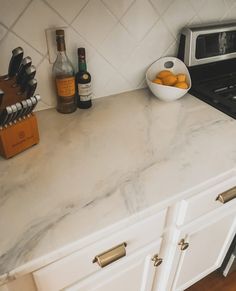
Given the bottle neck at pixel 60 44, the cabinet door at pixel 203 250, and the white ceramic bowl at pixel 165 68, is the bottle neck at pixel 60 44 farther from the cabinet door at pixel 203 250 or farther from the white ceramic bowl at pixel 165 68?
the cabinet door at pixel 203 250

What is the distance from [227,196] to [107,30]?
2.27 ft

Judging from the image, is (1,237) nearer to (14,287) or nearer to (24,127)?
(14,287)

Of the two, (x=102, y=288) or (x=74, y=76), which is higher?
(x=74, y=76)

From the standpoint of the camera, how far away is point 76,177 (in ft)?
2.31

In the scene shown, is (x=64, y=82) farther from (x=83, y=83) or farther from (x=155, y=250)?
(x=155, y=250)

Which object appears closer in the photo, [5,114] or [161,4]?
[5,114]

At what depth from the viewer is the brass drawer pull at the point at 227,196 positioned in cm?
83

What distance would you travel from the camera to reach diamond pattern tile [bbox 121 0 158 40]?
0.97 m

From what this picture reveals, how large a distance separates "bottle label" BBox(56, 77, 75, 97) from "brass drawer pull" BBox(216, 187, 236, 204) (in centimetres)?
59

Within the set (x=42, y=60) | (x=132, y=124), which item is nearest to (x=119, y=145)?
(x=132, y=124)

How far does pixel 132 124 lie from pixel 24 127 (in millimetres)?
361

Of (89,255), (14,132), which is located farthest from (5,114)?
(89,255)

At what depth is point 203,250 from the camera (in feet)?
3.36

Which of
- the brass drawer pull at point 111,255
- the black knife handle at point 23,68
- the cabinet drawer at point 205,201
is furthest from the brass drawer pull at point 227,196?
the black knife handle at point 23,68
